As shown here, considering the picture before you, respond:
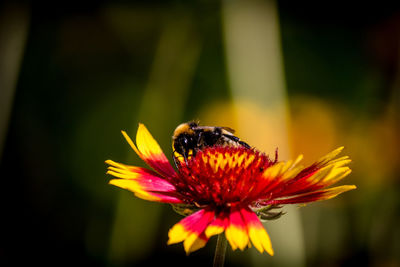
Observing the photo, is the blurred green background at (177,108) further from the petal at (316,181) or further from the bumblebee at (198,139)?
the petal at (316,181)

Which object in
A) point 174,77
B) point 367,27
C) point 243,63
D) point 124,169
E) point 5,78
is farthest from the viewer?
point 367,27

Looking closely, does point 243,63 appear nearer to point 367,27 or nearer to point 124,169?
point 124,169

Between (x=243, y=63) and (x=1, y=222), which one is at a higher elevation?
(x=243, y=63)

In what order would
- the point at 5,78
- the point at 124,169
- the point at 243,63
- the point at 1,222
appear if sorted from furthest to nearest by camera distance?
1. the point at 1,222
2. the point at 243,63
3. the point at 5,78
4. the point at 124,169

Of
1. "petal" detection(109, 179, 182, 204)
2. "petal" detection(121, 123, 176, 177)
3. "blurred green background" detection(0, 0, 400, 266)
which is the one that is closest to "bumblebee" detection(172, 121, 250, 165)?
"petal" detection(121, 123, 176, 177)

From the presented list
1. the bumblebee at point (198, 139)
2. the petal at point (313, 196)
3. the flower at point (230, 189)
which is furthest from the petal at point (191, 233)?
the bumblebee at point (198, 139)

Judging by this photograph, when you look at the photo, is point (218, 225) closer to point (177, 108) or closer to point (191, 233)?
point (191, 233)

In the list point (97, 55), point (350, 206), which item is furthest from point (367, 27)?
point (97, 55)
